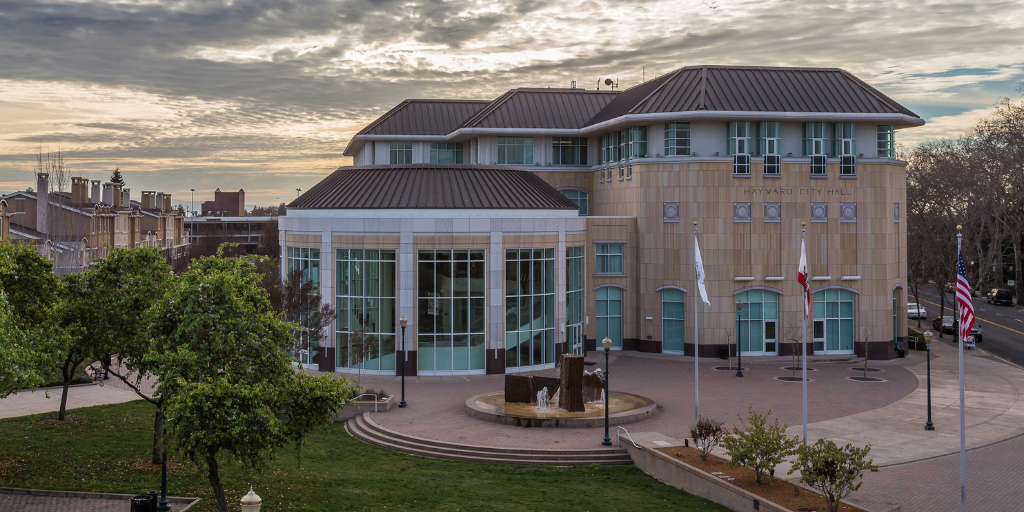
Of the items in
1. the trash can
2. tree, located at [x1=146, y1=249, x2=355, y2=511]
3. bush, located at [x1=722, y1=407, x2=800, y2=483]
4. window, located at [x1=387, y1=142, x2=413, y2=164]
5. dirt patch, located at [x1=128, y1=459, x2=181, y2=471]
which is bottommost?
dirt patch, located at [x1=128, y1=459, x2=181, y2=471]

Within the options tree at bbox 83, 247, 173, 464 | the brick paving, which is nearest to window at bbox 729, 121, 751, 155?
the brick paving

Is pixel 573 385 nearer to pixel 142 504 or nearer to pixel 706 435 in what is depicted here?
pixel 706 435

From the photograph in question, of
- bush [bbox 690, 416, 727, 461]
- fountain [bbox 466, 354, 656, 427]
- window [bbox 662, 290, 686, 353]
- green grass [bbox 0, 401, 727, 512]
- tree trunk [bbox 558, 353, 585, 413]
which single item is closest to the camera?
green grass [bbox 0, 401, 727, 512]

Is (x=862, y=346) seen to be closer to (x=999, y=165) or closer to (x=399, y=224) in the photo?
(x=399, y=224)

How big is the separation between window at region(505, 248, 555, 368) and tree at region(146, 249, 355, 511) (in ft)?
78.2

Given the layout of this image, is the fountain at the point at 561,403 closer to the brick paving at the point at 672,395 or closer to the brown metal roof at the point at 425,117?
the brick paving at the point at 672,395

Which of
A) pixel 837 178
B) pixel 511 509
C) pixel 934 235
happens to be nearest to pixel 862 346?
pixel 837 178

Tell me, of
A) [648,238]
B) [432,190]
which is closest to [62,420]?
[432,190]

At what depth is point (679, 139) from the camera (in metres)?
46.4

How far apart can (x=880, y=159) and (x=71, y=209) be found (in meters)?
64.6

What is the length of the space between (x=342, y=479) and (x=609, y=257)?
27958 millimetres

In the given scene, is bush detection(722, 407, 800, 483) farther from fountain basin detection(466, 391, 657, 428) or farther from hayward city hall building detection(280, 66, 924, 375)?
hayward city hall building detection(280, 66, 924, 375)

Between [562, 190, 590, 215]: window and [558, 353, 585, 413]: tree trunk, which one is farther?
[562, 190, 590, 215]: window

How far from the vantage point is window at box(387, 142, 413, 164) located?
58.1m
